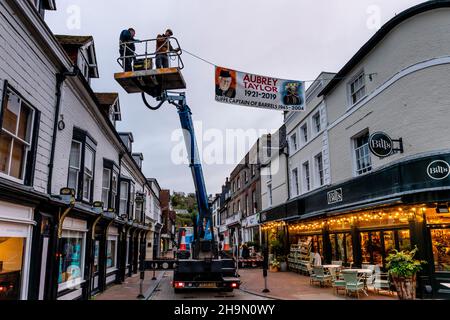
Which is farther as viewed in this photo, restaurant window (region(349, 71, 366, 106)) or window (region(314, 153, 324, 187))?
window (region(314, 153, 324, 187))

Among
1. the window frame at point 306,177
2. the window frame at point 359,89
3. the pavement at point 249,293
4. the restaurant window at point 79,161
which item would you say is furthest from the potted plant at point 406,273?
the restaurant window at point 79,161

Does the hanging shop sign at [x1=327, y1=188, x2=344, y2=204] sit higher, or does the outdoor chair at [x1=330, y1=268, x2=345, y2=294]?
the hanging shop sign at [x1=327, y1=188, x2=344, y2=204]

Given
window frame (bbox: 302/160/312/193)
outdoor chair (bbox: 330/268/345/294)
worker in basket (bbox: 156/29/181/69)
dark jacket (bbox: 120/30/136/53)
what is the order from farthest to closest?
window frame (bbox: 302/160/312/193), outdoor chair (bbox: 330/268/345/294), dark jacket (bbox: 120/30/136/53), worker in basket (bbox: 156/29/181/69)

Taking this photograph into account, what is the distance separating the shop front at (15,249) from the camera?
20.5ft

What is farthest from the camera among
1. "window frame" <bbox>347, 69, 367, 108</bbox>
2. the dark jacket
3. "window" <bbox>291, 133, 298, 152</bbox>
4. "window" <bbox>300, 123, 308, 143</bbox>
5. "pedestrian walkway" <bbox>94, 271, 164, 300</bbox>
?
"window" <bbox>291, 133, 298, 152</bbox>

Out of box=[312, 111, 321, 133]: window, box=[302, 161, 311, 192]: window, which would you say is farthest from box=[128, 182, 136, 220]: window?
box=[312, 111, 321, 133]: window

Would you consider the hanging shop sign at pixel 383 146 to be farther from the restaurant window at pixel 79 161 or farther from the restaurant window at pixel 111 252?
the restaurant window at pixel 111 252

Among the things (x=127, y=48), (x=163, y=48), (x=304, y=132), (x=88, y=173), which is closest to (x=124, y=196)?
(x=88, y=173)

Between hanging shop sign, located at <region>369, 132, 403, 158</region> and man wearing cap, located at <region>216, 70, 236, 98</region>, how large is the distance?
5135 mm

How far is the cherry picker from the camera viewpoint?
10.5 meters

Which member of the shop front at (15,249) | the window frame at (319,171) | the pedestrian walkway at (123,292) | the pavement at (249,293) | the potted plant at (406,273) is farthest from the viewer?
the window frame at (319,171)

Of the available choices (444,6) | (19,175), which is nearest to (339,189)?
(444,6)

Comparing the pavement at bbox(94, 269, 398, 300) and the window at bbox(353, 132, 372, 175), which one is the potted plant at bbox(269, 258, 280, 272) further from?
the window at bbox(353, 132, 372, 175)
